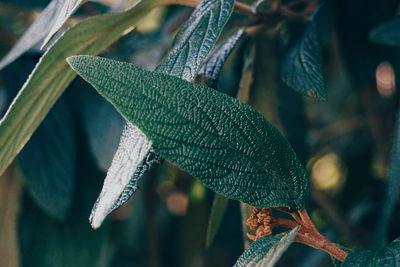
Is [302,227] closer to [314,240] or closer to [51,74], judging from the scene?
[314,240]

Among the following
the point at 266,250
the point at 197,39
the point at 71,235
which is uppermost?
the point at 197,39

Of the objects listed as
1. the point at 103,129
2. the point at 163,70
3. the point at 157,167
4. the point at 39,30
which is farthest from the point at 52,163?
the point at 157,167

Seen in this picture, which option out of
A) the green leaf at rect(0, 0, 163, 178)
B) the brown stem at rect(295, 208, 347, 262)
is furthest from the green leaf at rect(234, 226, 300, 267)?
the green leaf at rect(0, 0, 163, 178)

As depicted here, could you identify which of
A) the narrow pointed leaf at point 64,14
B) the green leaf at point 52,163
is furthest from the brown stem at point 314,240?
the green leaf at point 52,163

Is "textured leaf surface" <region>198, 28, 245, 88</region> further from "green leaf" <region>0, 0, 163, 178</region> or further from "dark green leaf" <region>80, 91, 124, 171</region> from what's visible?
"dark green leaf" <region>80, 91, 124, 171</region>

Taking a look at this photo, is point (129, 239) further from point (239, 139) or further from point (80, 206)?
point (239, 139)
